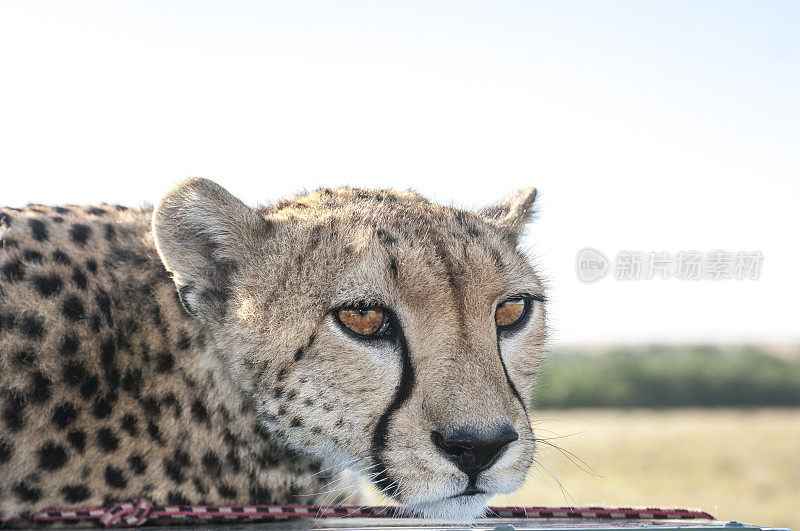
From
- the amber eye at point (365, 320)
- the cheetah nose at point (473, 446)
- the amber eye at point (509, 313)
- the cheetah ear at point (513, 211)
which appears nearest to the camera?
the cheetah nose at point (473, 446)

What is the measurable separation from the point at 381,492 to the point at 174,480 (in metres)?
0.52

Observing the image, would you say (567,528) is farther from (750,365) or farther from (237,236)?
(750,365)

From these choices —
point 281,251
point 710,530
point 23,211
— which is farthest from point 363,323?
point 23,211

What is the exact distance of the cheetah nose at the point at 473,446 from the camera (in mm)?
1657

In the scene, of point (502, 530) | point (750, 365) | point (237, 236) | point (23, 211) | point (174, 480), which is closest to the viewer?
point (502, 530)

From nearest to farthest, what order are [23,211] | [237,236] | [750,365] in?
[237,236] < [23,211] < [750,365]

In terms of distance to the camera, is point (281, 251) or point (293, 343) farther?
point (281, 251)

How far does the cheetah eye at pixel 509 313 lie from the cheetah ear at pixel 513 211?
1.25ft

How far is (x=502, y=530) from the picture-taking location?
159 cm

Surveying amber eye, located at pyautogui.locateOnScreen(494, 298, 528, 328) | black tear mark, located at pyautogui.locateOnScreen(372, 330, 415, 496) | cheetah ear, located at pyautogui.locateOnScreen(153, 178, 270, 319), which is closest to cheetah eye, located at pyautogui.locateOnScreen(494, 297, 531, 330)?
amber eye, located at pyautogui.locateOnScreen(494, 298, 528, 328)

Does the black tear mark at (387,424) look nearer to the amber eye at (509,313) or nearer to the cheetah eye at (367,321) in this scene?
the cheetah eye at (367,321)

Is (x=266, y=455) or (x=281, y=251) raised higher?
(x=281, y=251)

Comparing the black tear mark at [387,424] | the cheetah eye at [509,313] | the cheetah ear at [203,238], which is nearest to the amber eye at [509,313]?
the cheetah eye at [509,313]

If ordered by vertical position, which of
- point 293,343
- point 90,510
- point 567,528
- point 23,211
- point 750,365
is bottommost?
point 750,365
